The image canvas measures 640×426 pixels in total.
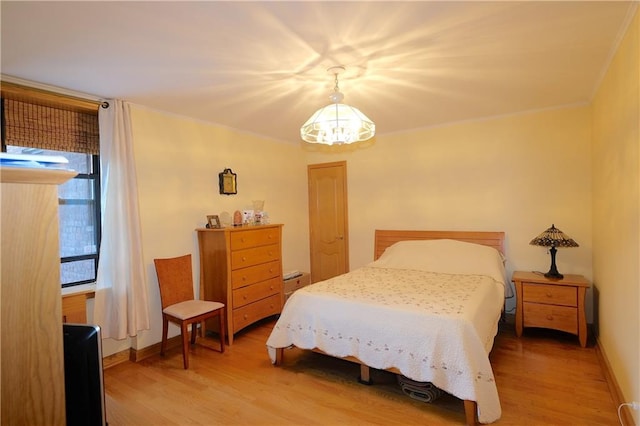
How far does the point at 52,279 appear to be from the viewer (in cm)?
75

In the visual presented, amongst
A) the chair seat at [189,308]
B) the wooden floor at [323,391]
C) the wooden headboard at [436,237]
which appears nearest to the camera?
the wooden floor at [323,391]

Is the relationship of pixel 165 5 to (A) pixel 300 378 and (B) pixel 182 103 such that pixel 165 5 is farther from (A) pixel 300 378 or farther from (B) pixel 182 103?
(A) pixel 300 378

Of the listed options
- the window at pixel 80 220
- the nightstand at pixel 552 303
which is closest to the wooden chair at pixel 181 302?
the window at pixel 80 220

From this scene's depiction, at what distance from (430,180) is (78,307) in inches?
153

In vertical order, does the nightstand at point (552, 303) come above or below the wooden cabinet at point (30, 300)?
below

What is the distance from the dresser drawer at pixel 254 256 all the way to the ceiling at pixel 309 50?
151 cm

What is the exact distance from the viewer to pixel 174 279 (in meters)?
3.32

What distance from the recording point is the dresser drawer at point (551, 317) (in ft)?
10.4

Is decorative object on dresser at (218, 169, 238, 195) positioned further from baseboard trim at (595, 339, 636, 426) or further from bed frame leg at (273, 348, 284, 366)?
baseboard trim at (595, 339, 636, 426)

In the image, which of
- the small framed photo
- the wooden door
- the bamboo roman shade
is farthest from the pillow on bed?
the bamboo roman shade

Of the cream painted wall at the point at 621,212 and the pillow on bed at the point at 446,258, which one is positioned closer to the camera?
the cream painted wall at the point at 621,212

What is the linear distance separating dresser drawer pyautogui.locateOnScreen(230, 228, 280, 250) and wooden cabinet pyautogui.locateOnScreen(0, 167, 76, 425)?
8.88 feet

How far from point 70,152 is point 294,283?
110 inches

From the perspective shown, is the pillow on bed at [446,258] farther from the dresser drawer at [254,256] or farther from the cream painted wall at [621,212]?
the dresser drawer at [254,256]
